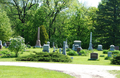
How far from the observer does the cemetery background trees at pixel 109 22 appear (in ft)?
141

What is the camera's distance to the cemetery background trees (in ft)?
141

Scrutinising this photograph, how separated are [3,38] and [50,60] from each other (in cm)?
2545

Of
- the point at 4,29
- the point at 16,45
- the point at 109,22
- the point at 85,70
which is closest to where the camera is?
the point at 85,70

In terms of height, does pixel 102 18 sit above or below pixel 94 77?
above

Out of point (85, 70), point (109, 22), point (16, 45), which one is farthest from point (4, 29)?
point (85, 70)

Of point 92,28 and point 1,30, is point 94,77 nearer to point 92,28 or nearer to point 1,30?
point 1,30

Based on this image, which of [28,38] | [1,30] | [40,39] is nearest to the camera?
[1,30]

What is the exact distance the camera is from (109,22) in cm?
4347

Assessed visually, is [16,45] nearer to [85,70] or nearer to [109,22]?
[85,70]

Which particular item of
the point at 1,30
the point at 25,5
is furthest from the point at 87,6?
the point at 1,30

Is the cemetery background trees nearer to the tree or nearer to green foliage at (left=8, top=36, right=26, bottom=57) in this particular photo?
the tree

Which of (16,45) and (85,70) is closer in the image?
(85,70)

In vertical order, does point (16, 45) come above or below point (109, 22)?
below

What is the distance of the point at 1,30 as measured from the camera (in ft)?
129
